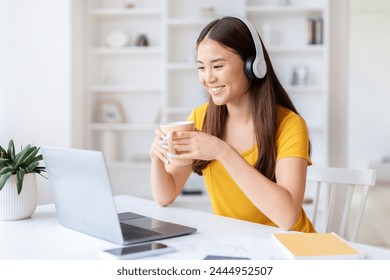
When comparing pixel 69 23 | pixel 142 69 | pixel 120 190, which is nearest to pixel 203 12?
pixel 142 69

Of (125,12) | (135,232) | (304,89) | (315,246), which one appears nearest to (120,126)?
(125,12)

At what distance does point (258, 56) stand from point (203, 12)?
2.42 meters

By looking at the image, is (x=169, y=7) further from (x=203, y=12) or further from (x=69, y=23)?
(x=69, y=23)

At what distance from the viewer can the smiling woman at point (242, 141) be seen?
4.64ft

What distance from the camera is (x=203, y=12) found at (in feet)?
12.8

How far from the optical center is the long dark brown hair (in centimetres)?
161

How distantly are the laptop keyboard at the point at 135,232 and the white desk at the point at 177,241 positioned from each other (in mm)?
50

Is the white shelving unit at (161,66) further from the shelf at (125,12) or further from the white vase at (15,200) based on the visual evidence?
the white vase at (15,200)

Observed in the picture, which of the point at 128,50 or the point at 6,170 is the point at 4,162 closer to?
the point at 6,170

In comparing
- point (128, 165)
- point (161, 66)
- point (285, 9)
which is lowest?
point (128, 165)

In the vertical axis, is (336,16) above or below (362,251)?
above

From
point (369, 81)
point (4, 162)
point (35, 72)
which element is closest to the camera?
point (4, 162)

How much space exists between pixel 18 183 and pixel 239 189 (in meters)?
0.71

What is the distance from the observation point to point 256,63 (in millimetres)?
1593
